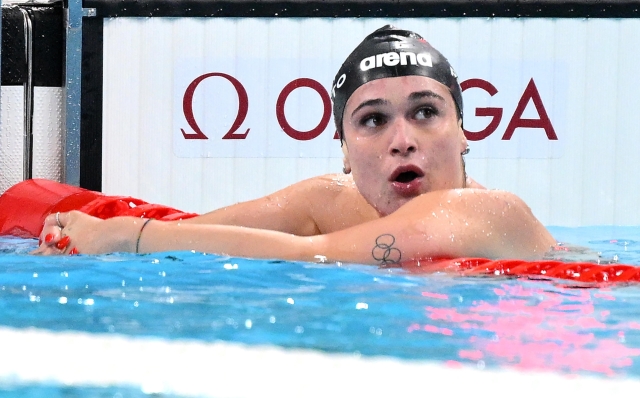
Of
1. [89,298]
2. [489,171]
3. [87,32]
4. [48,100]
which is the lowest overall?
[89,298]

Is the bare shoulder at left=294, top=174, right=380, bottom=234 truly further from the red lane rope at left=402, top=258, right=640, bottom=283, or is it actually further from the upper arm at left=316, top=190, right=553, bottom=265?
the red lane rope at left=402, top=258, right=640, bottom=283

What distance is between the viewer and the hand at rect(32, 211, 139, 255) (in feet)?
10.0

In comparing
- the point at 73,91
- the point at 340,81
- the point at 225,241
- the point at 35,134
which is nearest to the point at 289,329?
the point at 225,241

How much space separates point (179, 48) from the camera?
558cm

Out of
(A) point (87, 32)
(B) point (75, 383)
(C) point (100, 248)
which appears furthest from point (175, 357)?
(A) point (87, 32)

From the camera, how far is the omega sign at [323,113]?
17.7ft

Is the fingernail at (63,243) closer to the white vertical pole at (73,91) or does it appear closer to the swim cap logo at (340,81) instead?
the swim cap logo at (340,81)

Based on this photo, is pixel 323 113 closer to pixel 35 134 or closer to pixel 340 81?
pixel 35 134

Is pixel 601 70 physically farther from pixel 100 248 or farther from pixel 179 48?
pixel 100 248

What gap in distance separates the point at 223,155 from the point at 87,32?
1.21 metres

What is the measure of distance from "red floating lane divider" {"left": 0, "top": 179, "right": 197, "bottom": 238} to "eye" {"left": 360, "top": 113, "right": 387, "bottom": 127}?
1.20 metres

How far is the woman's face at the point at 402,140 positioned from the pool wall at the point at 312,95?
7.94ft

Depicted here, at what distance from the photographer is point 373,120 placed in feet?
9.94

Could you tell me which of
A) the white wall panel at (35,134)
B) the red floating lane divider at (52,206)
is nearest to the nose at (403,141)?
the red floating lane divider at (52,206)
